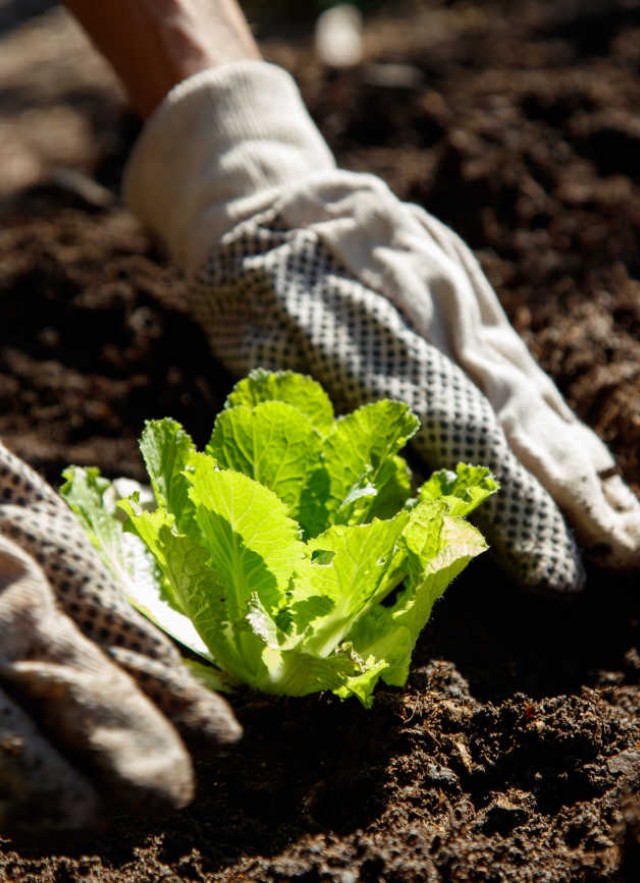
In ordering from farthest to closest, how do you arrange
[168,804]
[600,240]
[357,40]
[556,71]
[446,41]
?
1. [357,40]
2. [446,41]
3. [556,71]
4. [600,240]
5. [168,804]

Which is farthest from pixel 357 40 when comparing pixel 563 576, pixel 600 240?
pixel 563 576

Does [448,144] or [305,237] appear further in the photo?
[448,144]

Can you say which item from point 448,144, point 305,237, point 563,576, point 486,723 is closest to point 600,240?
point 448,144

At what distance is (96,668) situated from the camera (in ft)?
4.34

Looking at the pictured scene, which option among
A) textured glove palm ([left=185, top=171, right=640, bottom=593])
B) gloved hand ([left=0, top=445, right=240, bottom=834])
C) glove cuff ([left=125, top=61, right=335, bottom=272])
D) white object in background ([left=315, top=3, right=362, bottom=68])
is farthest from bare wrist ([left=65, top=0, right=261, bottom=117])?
white object in background ([left=315, top=3, right=362, bottom=68])

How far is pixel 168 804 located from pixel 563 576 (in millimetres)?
1038

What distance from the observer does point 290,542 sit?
1.62 meters

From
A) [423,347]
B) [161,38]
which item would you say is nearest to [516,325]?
[423,347]

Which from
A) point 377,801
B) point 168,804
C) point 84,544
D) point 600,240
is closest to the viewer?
point 168,804

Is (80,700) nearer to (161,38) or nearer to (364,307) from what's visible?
(364,307)

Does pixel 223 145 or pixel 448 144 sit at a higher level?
pixel 223 145

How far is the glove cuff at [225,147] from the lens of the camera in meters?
2.42

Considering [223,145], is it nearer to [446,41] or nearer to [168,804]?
[168,804]

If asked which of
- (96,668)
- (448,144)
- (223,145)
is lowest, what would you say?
(448,144)
